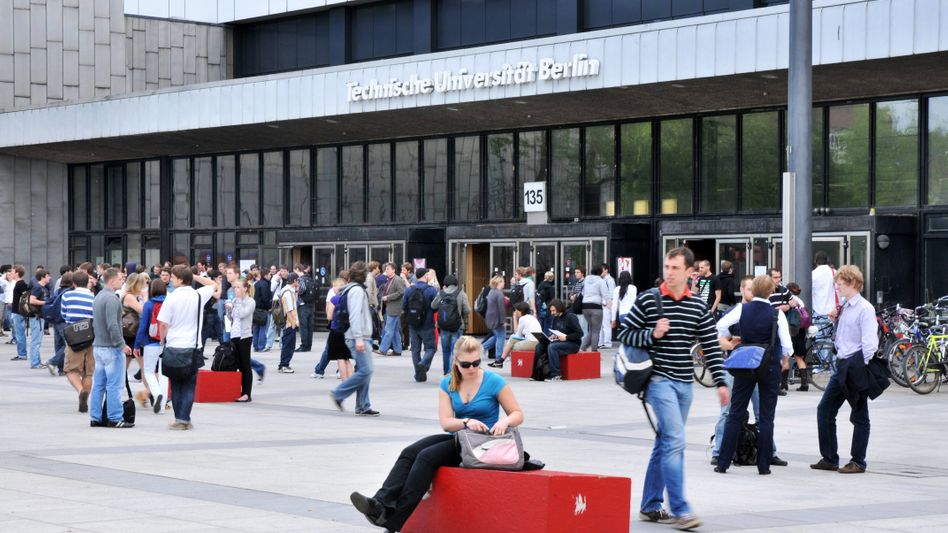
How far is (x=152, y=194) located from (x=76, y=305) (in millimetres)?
27994

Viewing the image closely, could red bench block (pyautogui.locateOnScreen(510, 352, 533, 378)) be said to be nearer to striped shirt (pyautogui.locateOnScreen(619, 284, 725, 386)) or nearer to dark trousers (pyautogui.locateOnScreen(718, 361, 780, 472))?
dark trousers (pyautogui.locateOnScreen(718, 361, 780, 472))

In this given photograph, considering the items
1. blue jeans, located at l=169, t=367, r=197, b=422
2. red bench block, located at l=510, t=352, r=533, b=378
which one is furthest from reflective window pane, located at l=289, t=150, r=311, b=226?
blue jeans, located at l=169, t=367, r=197, b=422

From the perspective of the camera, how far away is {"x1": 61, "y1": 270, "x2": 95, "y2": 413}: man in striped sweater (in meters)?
16.8

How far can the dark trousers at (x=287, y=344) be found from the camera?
77.0ft

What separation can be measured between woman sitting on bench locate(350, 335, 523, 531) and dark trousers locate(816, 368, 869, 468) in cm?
445

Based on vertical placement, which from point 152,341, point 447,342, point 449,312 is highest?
point 449,312

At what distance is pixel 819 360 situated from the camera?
2053 cm

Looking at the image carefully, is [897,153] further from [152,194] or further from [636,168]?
[152,194]

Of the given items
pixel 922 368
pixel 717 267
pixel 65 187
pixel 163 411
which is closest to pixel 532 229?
pixel 717 267

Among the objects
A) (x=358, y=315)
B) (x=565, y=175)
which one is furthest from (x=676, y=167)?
(x=358, y=315)

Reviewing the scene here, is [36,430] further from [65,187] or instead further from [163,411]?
[65,187]

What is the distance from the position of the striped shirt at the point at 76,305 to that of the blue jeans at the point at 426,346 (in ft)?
20.8

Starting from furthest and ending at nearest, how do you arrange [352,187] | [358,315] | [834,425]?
[352,187] → [358,315] → [834,425]

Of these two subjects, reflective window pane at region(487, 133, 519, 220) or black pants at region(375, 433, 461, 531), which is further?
reflective window pane at region(487, 133, 519, 220)
